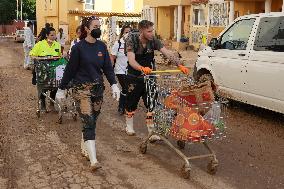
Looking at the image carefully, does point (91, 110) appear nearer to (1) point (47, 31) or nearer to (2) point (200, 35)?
(1) point (47, 31)

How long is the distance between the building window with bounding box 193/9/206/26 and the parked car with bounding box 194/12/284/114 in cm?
2078

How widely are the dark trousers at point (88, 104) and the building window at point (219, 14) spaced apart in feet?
73.9

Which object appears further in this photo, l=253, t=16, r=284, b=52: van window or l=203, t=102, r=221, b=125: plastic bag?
l=253, t=16, r=284, b=52: van window

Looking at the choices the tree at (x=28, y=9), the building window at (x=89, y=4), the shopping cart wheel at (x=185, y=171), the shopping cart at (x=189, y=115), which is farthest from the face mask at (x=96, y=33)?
the tree at (x=28, y=9)

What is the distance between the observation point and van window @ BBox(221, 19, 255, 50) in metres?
9.31

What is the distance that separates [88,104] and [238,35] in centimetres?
451

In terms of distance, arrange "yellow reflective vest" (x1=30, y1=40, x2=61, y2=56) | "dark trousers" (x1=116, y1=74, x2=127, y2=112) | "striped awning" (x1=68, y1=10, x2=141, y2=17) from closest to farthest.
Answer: "dark trousers" (x1=116, y1=74, x2=127, y2=112), "yellow reflective vest" (x1=30, y1=40, x2=61, y2=56), "striped awning" (x1=68, y1=10, x2=141, y2=17)

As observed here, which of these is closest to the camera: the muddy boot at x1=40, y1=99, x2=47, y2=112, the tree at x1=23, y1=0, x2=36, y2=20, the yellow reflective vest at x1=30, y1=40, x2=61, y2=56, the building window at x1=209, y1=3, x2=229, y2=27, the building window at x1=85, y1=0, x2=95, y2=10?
the yellow reflective vest at x1=30, y1=40, x2=61, y2=56

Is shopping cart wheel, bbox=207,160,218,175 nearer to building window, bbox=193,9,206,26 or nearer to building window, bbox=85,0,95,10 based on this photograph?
building window, bbox=193,9,206,26

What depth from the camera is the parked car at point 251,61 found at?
331 inches

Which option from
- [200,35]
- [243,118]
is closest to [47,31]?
[243,118]

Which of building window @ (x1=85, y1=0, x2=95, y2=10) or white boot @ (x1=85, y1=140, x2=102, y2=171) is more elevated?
building window @ (x1=85, y1=0, x2=95, y2=10)

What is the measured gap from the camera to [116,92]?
6.40m

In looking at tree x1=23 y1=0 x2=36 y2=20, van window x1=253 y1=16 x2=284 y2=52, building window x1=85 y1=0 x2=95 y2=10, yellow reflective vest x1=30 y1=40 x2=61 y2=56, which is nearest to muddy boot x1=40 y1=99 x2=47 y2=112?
yellow reflective vest x1=30 y1=40 x2=61 y2=56
